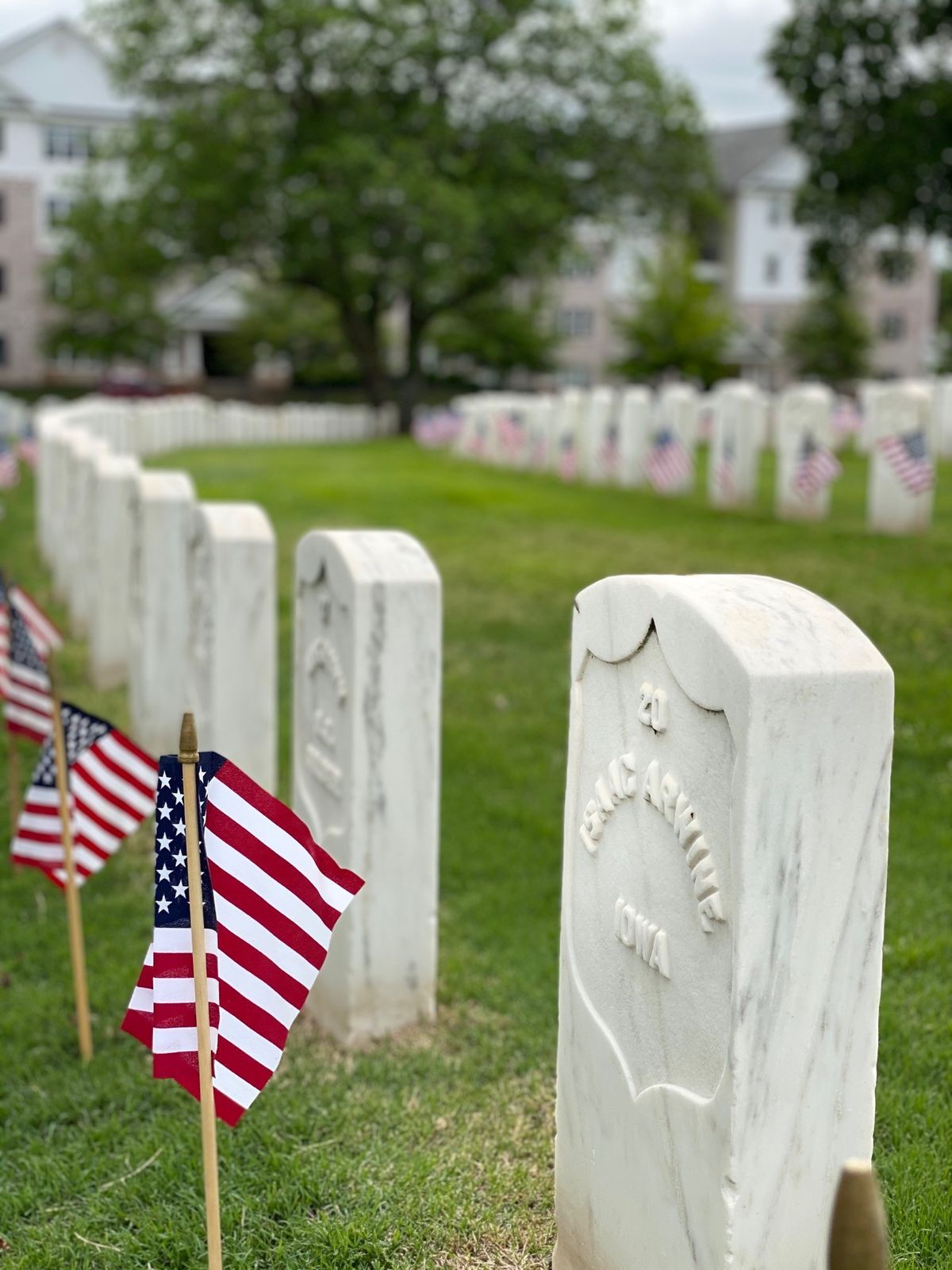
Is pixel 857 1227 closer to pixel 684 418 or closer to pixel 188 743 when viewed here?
pixel 188 743

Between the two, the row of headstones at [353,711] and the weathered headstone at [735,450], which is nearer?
the row of headstones at [353,711]

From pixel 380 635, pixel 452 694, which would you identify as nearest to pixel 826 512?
pixel 452 694

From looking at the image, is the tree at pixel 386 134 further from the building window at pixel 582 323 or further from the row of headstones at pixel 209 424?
the building window at pixel 582 323

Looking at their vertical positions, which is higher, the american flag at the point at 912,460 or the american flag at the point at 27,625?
the american flag at the point at 912,460

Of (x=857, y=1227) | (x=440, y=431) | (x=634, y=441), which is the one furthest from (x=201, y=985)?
(x=440, y=431)

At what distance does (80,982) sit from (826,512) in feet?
45.9

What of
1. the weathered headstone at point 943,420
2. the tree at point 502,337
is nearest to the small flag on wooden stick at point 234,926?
the weathered headstone at point 943,420

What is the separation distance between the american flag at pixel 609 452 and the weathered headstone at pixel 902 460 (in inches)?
269

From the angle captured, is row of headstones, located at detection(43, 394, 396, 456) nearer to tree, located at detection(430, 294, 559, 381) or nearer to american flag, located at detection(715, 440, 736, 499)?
tree, located at detection(430, 294, 559, 381)

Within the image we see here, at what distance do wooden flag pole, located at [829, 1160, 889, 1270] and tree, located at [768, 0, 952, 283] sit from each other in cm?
1783

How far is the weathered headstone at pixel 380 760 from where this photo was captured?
450 centimetres

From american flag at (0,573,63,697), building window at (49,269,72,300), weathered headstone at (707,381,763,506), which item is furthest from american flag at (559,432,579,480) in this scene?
building window at (49,269,72,300)

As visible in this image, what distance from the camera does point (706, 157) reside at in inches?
1439

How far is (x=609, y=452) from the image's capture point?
2197cm
